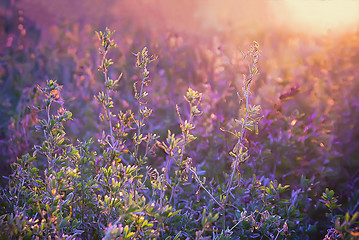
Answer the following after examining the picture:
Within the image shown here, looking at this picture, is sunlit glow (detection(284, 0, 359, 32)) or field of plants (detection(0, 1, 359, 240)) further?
sunlit glow (detection(284, 0, 359, 32))

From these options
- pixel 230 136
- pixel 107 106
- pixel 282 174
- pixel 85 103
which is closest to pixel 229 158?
pixel 230 136

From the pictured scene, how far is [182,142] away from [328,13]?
475 cm

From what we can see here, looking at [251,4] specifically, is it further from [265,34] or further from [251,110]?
[251,110]

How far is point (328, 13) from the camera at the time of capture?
215 inches

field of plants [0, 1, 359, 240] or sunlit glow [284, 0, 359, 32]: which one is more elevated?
sunlit glow [284, 0, 359, 32]

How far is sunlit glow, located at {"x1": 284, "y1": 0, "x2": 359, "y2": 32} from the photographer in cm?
498

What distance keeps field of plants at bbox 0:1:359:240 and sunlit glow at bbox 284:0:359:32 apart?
38cm

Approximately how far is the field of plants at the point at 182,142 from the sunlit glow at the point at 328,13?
1.26ft

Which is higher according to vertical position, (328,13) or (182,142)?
(328,13)

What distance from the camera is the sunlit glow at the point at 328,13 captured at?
4977mm

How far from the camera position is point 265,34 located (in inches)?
227

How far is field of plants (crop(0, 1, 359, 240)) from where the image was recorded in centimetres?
181

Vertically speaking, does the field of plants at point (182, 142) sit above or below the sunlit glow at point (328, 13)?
below

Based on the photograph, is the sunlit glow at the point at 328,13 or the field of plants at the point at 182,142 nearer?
the field of plants at the point at 182,142
